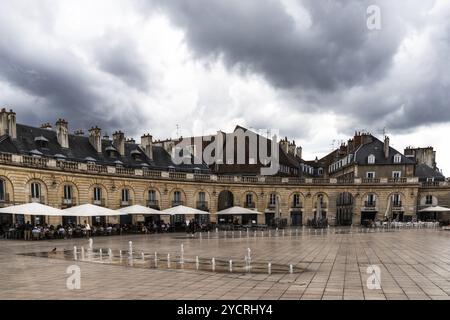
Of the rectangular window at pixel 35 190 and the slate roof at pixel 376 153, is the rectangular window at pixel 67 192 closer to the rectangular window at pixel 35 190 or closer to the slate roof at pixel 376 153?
the rectangular window at pixel 35 190

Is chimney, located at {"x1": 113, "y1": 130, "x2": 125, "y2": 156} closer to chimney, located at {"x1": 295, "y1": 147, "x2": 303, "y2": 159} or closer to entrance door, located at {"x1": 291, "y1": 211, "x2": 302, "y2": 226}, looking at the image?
entrance door, located at {"x1": 291, "y1": 211, "x2": 302, "y2": 226}

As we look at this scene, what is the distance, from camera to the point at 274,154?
6438 centimetres

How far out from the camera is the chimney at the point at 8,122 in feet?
124

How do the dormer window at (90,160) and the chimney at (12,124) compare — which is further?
the dormer window at (90,160)

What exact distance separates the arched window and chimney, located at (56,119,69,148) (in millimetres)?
8920

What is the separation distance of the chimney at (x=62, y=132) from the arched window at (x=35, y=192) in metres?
8.92

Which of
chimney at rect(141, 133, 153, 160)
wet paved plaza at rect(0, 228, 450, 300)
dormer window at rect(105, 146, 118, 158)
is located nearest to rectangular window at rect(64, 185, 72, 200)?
dormer window at rect(105, 146, 118, 158)

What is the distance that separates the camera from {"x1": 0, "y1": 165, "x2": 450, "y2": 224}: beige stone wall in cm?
3446

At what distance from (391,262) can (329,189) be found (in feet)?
132

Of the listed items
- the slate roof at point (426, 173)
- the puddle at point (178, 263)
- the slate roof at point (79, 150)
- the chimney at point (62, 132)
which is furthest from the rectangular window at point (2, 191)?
the slate roof at point (426, 173)

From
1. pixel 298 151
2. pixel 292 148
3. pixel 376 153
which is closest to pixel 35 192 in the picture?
pixel 376 153

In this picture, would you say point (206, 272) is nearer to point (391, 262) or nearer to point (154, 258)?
point (154, 258)

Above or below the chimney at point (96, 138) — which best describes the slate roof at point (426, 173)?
below

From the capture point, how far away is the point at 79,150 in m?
44.9
